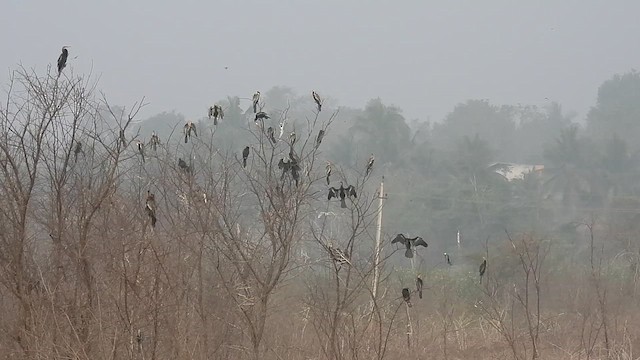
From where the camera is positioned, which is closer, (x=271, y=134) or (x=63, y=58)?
(x=63, y=58)

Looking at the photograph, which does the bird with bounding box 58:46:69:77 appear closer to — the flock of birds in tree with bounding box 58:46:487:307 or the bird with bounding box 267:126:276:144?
the flock of birds in tree with bounding box 58:46:487:307

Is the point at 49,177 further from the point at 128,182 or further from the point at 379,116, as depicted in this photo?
the point at 379,116

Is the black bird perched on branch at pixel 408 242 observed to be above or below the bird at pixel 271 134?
below

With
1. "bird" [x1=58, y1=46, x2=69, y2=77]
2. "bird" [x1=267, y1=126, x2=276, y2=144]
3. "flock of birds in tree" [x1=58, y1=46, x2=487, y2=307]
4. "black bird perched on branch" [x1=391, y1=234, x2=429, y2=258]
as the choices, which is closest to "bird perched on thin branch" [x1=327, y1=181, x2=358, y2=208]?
"flock of birds in tree" [x1=58, y1=46, x2=487, y2=307]

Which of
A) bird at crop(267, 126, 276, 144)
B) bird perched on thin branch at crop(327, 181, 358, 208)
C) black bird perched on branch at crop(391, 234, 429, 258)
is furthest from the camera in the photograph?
bird at crop(267, 126, 276, 144)

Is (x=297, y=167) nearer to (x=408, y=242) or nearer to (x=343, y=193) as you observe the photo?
(x=343, y=193)

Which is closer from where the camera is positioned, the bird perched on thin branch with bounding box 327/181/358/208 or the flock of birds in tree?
the flock of birds in tree

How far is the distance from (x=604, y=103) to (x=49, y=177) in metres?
35.9

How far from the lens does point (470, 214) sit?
2125 centimetres

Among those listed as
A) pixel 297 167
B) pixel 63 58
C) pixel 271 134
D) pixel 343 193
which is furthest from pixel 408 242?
pixel 63 58

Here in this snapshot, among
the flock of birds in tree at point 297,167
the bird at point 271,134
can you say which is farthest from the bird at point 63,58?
the bird at point 271,134

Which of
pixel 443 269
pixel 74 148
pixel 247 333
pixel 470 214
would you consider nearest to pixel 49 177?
pixel 74 148

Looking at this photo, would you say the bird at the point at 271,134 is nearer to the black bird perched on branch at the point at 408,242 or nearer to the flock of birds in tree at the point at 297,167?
the flock of birds in tree at the point at 297,167

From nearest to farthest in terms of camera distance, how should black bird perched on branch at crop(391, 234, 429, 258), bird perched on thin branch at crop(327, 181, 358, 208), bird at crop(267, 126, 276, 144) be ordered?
black bird perched on branch at crop(391, 234, 429, 258) → bird perched on thin branch at crop(327, 181, 358, 208) → bird at crop(267, 126, 276, 144)
